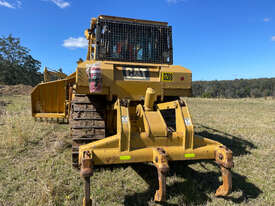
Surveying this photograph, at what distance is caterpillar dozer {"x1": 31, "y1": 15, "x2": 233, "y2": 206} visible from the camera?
9.27 feet

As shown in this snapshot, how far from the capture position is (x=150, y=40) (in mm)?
4609

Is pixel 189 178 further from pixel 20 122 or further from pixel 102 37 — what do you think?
pixel 20 122

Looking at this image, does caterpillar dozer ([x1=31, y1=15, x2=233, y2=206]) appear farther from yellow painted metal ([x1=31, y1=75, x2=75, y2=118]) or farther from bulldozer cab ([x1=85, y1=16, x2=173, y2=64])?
yellow painted metal ([x1=31, y1=75, x2=75, y2=118])

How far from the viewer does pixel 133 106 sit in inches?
165

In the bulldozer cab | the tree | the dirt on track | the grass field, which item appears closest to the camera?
the grass field

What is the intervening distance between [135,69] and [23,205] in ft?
8.66

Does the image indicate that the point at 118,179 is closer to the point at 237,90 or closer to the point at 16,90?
the point at 16,90

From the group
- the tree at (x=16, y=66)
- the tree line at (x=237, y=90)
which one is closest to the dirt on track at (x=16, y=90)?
the tree at (x=16, y=66)

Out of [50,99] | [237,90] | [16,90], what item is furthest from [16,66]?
[237,90]

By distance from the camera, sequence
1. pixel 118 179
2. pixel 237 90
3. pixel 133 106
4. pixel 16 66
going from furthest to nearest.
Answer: pixel 237 90
pixel 16 66
pixel 133 106
pixel 118 179

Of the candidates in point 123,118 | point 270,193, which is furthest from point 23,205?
point 270,193

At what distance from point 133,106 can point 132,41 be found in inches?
55.4

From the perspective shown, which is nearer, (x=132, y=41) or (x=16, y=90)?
(x=132, y=41)

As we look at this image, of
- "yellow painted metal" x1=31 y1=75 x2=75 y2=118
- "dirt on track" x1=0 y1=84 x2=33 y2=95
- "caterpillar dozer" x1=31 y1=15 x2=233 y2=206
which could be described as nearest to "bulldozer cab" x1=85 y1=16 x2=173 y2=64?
"caterpillar dozer" x1=31 y1=15 x2=233 y2=206
